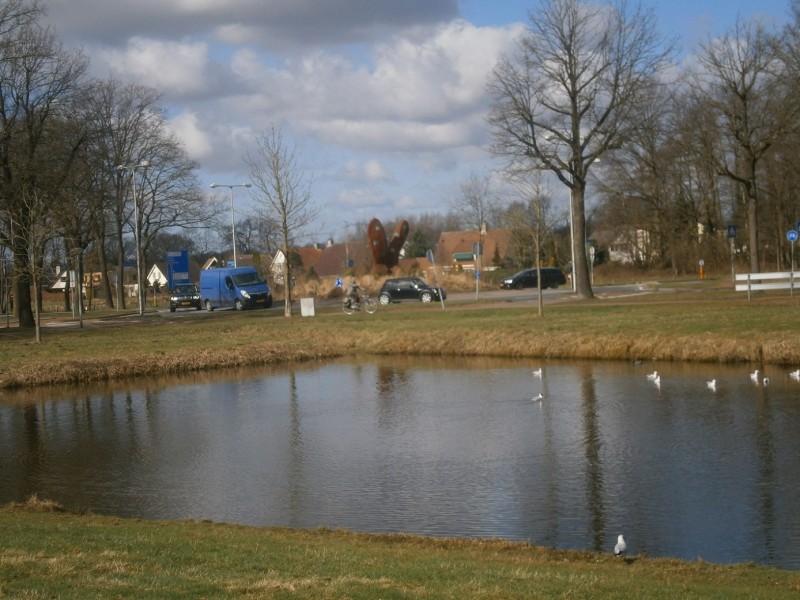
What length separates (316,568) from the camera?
27.3ft

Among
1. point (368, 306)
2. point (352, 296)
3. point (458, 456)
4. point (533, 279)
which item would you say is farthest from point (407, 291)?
point (458, 456)

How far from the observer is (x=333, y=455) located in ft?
53.6

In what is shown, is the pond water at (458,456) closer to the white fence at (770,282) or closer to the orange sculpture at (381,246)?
the white fence at (770,282)

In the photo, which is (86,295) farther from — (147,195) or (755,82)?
(755,82)

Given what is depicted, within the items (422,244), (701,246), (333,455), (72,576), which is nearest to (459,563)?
(72,576)

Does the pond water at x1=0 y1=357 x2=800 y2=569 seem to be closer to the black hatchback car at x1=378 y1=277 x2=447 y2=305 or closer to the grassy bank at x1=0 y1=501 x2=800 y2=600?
the grassy bank at x1=0 y1=501 x2=800 y2=600

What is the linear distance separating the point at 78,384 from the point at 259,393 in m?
6.11

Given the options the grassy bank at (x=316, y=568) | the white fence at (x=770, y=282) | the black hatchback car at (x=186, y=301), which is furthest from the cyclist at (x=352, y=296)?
the grassy bank at (x=316, y=568)

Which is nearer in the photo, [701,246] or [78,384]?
[78,384]

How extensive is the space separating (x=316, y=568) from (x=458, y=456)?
7.59m

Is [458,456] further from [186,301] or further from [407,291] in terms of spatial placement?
[186,301]

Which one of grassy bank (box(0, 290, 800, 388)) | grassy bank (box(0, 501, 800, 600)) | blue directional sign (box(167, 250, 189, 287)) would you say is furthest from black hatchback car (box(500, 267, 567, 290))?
grassy bank (box(0, 501, 800, 600))

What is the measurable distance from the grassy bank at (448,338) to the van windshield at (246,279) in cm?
1524

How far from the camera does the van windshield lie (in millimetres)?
55066
